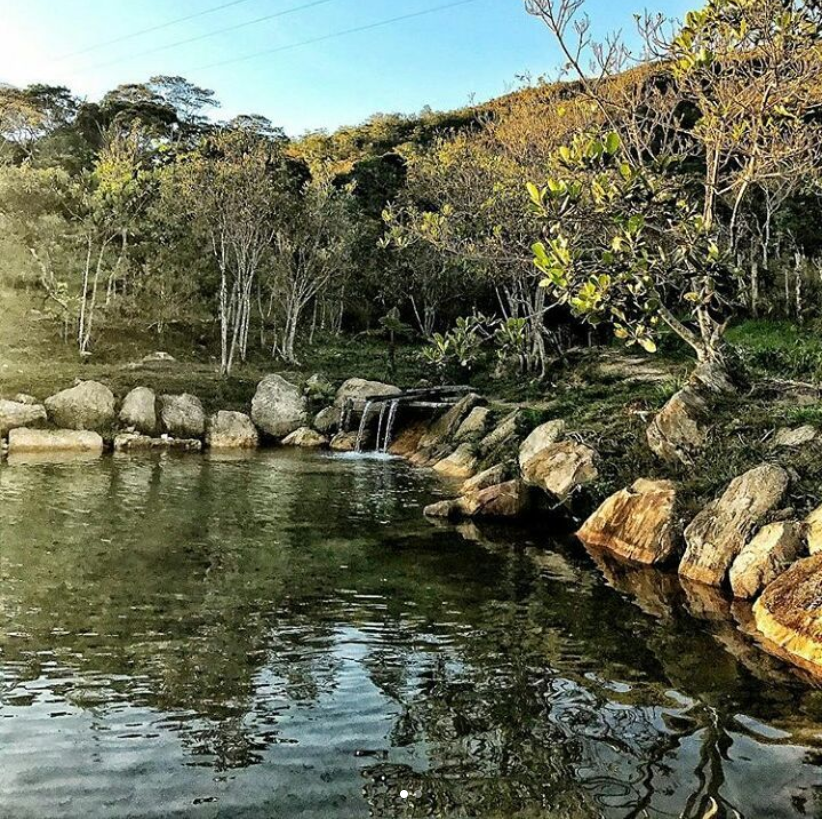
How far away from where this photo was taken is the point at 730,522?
11.1 metres

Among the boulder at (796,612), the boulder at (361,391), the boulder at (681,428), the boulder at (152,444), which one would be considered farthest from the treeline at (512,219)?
the boulder at (152,444)

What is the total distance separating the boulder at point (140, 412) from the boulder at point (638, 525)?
16.9m

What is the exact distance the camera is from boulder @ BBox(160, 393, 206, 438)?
2641cm

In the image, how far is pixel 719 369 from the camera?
1552 centimetres

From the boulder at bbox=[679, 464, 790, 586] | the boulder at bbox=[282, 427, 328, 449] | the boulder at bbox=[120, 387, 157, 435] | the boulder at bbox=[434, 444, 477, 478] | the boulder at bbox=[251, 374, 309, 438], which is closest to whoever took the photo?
the boulder at bbox=[679, 464, 790, 586]

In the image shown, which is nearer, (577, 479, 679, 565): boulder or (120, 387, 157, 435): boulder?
(577, 479, 679, 565): boulder

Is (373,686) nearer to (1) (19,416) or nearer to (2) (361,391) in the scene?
(1) (19,416)

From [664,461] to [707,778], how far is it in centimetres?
930

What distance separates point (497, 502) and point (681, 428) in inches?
152

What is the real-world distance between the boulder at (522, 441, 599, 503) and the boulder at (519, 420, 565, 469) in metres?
0.38

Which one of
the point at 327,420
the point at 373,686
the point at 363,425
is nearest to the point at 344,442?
the point at 363,425

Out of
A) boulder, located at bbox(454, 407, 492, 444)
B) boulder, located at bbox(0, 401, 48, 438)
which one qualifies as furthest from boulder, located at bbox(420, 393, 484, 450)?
boulder, located at bbox(0, 401, 48, 438)

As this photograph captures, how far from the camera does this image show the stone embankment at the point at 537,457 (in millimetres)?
9859

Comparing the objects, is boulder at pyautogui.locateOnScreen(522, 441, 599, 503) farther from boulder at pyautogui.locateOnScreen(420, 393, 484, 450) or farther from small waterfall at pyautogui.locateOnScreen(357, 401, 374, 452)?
small waterfall at pyautogui.locateOnScreen(357, 401, 374, 452)
